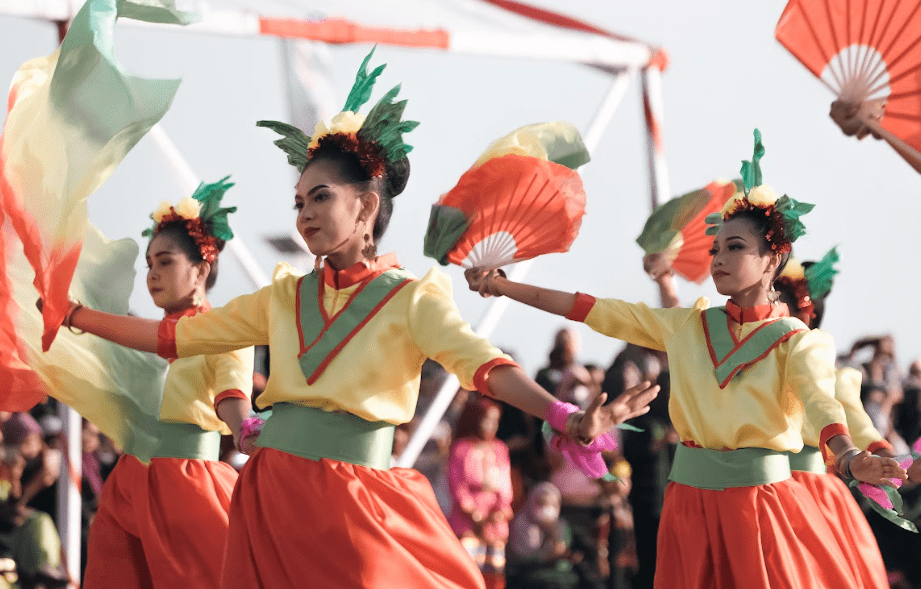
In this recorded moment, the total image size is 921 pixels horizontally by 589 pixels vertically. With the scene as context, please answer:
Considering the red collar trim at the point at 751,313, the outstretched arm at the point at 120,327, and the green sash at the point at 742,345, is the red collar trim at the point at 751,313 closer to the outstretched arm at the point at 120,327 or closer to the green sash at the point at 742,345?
the green sash at the point at 742,345

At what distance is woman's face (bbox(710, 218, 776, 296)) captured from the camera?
4078 mm

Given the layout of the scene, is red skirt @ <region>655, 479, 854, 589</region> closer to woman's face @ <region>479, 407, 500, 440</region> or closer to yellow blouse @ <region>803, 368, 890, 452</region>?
yellow blouse @ <region>803, 368, 890, 452</region>

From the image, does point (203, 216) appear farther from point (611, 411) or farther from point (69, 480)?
point (611, 411)

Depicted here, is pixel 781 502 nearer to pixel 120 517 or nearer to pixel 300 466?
pixel 300 466

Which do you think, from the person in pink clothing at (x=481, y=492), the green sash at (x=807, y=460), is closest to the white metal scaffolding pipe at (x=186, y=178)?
the person in pink clothing at (x=481, y=492)

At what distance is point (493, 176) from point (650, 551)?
3.07 metres

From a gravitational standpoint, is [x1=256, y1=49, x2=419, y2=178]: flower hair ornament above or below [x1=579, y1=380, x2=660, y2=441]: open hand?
above

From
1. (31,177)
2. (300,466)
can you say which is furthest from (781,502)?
(31,177)

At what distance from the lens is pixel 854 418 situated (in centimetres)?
432

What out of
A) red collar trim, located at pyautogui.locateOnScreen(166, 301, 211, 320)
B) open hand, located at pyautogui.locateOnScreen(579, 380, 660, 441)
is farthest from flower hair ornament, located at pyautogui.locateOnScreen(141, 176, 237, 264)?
open hand, located at pyautogui.locateOnScreen(579, 380, 660, 441)

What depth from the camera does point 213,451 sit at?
14.2 feet

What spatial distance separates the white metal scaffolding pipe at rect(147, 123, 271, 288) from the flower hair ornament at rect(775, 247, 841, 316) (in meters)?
2.32

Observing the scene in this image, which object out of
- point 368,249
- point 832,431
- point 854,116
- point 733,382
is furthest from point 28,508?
point 854,116

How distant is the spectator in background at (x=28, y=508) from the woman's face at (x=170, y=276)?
1.75 meters
